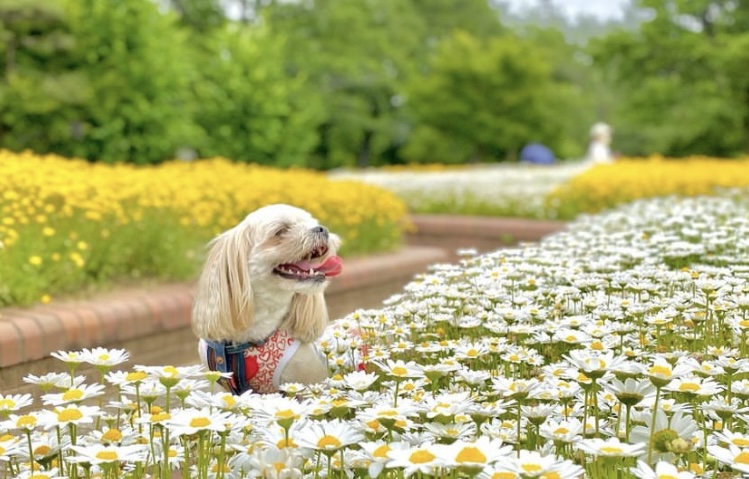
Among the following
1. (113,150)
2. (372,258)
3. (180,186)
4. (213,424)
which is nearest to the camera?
(213,424)

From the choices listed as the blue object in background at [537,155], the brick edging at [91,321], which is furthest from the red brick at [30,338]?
the blue object in background at [537,155]

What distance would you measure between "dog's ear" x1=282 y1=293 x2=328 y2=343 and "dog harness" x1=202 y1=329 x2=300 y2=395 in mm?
72

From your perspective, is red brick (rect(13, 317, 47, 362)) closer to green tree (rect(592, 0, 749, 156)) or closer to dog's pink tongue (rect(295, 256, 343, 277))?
dog's pink tongue (rect(295, 256, 343, 277))

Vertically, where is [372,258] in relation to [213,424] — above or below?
below

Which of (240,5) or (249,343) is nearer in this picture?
(249,343)

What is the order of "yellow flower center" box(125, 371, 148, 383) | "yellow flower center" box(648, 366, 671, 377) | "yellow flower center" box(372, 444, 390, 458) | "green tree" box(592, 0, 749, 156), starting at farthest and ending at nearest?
"green tree" box(592, 0, 749, 156) → "yellow flower center" box(125, 371, 148, 383) → "yellow flower center" box(648, 366, 671, 377) → "yellow flower center" box(372, 444, 390, 458)

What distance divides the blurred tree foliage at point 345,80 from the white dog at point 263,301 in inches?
445

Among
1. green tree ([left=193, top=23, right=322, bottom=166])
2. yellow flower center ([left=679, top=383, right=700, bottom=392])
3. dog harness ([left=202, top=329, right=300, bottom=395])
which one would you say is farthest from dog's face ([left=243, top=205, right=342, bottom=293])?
green tree ([left=193, top=23, right=322, bottom=166])

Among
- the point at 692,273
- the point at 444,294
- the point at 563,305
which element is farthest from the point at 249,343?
the point at 692,273

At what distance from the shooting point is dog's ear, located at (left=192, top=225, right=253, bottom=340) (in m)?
3.06

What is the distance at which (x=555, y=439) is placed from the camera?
195 cm

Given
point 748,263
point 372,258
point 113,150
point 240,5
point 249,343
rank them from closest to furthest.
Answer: point 249,343 < point 748,263 < point 372,258 < point 113,150 < point 240,5

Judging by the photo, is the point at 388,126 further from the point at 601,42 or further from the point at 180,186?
the point at 180,186

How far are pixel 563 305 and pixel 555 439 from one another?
1.47 meters
